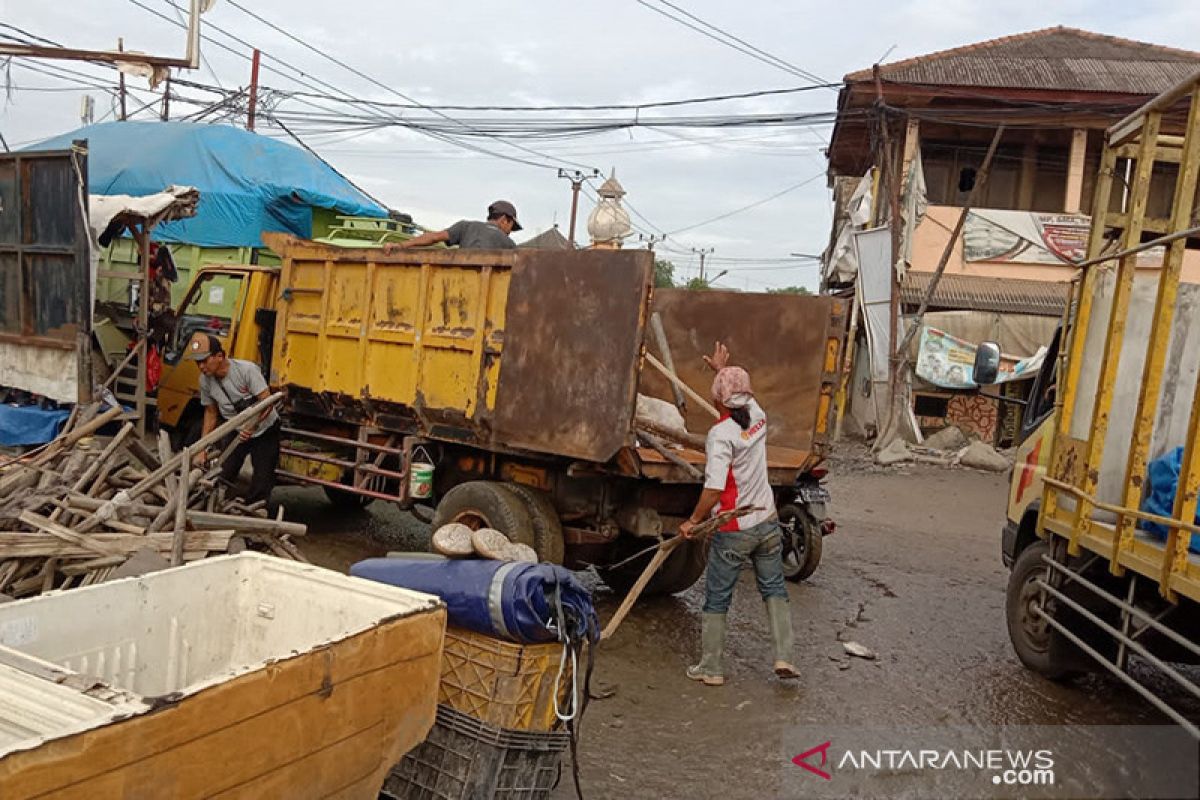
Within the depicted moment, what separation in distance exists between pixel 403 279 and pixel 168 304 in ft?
12.3

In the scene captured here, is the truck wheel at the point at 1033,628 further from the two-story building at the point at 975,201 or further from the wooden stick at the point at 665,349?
the two-story building at the point at 975,201

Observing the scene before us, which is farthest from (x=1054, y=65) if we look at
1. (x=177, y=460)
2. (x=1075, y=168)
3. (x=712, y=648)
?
(x=177, y=460)

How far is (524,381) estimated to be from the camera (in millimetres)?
5844

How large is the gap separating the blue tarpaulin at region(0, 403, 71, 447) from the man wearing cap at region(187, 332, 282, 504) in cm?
153

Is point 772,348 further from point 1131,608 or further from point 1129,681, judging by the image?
point 1129,681

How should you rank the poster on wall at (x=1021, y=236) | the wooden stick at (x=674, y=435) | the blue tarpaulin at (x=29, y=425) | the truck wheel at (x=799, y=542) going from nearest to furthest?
1. the wooden stick at (x=674, y=435)
2. the truck wheel at (x=799, y=542)
3. the blue tarpaulin at (x=29, y=425)
4. the poster on wall at (x=1021, y=236)

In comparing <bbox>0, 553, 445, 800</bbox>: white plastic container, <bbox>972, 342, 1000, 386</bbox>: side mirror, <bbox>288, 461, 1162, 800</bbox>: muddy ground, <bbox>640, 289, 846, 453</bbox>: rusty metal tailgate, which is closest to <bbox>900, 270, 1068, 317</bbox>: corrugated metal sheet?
<bbox>288, 461, 1162, 800</bbox>: muddy ground

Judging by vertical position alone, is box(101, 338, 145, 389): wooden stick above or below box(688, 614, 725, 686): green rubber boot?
above

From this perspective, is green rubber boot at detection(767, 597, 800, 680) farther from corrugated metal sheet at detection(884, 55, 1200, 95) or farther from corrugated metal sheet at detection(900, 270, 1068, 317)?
corrugated metal sheet at detection(884, 55, 1200, 95)

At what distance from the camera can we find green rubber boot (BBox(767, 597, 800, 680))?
5.25 m

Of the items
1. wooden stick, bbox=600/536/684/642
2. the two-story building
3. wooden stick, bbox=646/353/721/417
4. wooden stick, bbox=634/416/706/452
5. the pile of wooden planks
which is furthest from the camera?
the two-story building

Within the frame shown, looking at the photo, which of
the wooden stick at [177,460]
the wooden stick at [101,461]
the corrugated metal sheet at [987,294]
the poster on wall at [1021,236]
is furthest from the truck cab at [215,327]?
the poster on wall at [1021,236]

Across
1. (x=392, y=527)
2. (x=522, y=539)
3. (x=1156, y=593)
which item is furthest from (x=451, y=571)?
(x=392, y=527)

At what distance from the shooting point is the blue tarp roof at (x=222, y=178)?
14.1m
